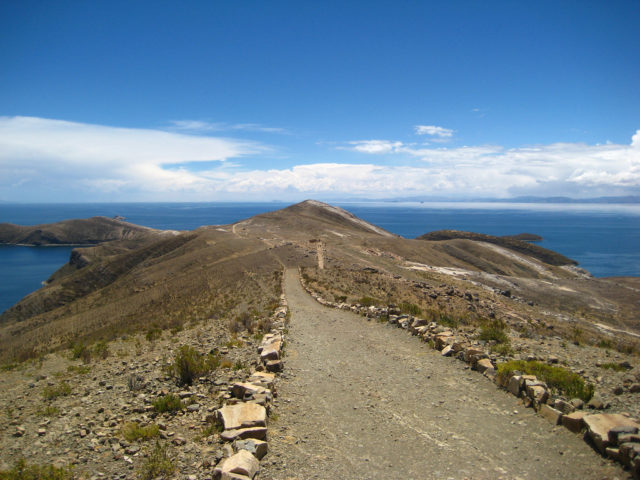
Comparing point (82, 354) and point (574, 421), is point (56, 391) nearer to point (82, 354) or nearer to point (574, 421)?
point (82, 354)

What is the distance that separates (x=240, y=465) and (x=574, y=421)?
643cm

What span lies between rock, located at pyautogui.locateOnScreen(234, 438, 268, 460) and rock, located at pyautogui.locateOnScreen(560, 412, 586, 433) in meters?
5.99

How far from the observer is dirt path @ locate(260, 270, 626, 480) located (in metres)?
6.02

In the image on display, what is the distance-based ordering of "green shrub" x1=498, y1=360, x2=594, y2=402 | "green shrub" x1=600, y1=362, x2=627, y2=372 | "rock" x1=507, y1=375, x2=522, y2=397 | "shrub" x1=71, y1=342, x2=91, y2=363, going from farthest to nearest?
1. "shrub" x1=71, y1=342, x2=91, y2=363
2. "green shrub" x1=600, y1=362, x2=627, y2=372
3. "rock" x1=507, y1=375, x2=522, y2=397
4. "green shrub" x1=498, y1=360, x2=594, y2=402

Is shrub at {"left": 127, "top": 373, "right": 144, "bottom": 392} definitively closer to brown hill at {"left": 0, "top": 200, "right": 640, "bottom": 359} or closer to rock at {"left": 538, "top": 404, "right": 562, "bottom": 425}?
brown hill at {"left": 0, "top": 200, "right": 640, "bottom": 359}

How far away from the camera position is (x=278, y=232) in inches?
2386

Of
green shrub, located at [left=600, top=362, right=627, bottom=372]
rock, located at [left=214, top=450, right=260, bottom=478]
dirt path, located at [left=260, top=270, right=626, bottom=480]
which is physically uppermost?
rock, located at [left=214, top=450, right=260, bottom=478]

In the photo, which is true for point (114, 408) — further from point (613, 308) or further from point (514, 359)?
point (613, 308)

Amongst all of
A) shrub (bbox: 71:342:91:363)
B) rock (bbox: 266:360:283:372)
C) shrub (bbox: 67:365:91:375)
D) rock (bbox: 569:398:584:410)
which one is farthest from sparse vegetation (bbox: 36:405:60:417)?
rock (bbox: 569:398:584:410)

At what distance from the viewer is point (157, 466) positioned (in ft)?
19.1

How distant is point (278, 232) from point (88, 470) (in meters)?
54.9

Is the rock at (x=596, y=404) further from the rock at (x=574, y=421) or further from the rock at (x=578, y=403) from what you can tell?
the rock at (x=574, y=421)

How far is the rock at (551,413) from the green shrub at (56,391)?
1207 cm

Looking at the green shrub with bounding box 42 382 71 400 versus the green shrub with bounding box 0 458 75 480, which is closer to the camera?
the green shrub with bounding box 0 458 75 480
